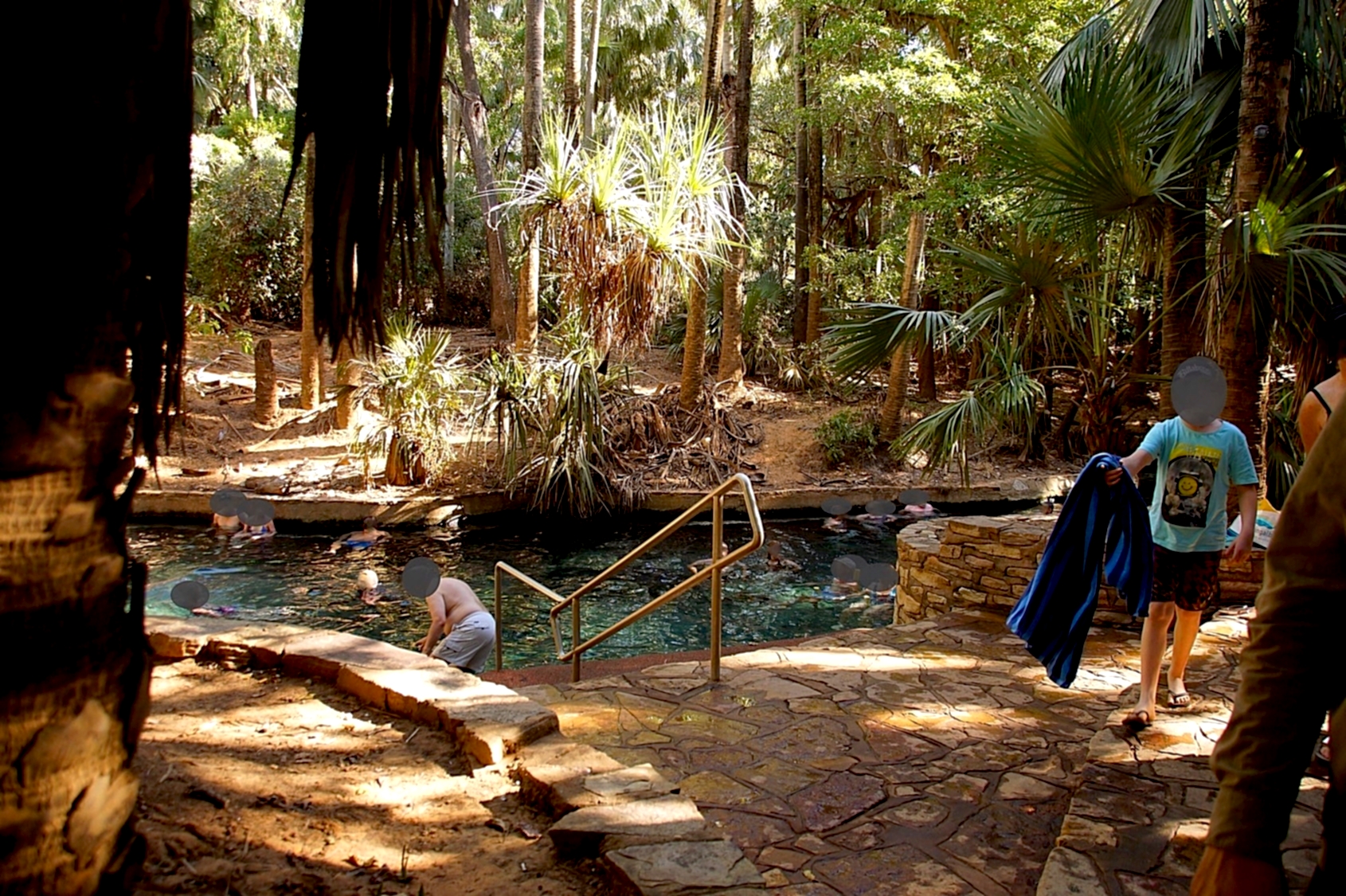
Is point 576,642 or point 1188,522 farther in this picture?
point 576,642

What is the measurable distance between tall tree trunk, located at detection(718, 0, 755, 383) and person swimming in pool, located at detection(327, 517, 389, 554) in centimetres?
660

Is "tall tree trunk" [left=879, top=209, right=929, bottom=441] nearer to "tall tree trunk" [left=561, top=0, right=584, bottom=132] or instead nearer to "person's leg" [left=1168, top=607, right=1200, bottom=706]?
"tall tree trunk" [left=561, top=0, right=584, bottom=132]

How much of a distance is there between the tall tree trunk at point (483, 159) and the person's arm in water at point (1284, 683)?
18.2 metres

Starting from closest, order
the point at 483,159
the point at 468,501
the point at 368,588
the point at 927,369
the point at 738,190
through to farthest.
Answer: the point at 368,588, the point at 468,501, the point at 738,190, the point at 927,369, the point at 483,159

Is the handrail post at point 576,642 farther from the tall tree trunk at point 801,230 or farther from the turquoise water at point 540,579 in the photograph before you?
the tall tree trunk at point 801,230

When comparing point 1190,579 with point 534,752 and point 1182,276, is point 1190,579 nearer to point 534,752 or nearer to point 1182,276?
point 534,752

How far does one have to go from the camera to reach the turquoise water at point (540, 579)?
9445 mm

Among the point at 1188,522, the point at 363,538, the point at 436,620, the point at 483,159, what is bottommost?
the point at 363,538

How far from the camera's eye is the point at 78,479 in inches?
68.9

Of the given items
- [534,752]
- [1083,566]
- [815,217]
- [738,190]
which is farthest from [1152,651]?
[815,217]

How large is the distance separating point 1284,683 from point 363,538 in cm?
1190

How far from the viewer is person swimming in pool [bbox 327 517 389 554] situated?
12.0 m

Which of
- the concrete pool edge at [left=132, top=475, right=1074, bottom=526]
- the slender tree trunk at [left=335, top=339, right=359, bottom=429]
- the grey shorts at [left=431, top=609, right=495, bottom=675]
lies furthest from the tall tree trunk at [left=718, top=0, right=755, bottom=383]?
the grey shorts at [left=431, top=609, right=495, bottom=675]

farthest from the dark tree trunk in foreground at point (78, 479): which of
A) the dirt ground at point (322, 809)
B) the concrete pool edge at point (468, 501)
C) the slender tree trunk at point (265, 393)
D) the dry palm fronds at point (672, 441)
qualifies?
the slender tree trunk at point (265, 393)
